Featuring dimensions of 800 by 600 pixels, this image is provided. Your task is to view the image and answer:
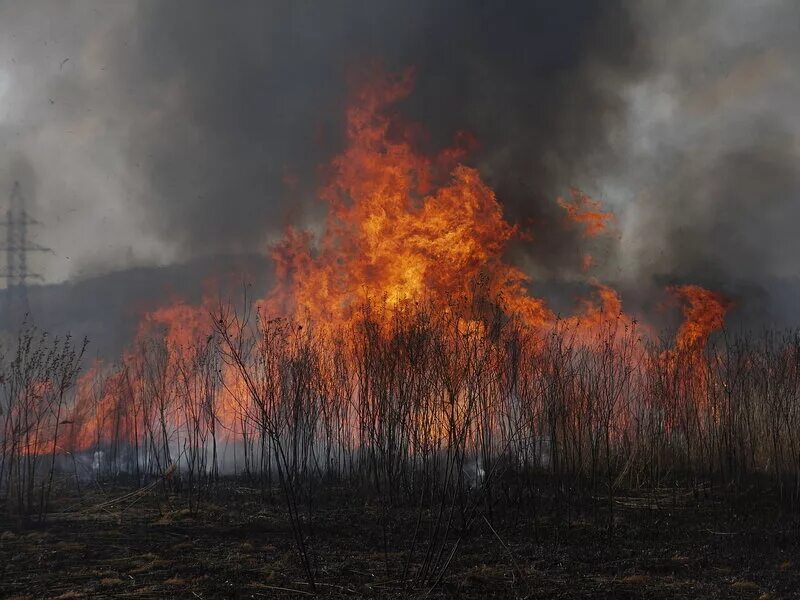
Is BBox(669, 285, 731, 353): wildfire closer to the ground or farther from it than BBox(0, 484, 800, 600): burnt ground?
farther from it

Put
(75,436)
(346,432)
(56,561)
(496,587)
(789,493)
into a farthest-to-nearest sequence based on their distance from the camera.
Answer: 1. (75,436)
2. (346,432)
3. (789,493)
4. (56,561)
5. (496,587)

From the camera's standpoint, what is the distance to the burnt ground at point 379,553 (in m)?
9.96

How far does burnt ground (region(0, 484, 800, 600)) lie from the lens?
9961 millimetres

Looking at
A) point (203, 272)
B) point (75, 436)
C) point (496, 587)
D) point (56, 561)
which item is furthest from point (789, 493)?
point (203, 272)

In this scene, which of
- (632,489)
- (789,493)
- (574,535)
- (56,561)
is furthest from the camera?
(632,489)

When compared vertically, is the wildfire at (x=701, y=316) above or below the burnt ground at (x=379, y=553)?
above

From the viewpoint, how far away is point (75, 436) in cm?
2395

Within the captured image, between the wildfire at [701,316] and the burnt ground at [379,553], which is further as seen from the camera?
the wildfire at [701,316]

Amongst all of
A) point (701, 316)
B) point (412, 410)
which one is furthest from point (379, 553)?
point (701, 316)

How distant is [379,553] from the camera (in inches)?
490

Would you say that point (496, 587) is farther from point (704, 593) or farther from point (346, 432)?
point (346, 432)

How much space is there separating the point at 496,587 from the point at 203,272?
24991 mm

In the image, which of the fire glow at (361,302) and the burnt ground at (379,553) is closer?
the burnt ground at (379,553)

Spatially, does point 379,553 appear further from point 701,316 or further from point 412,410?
point 701,316
